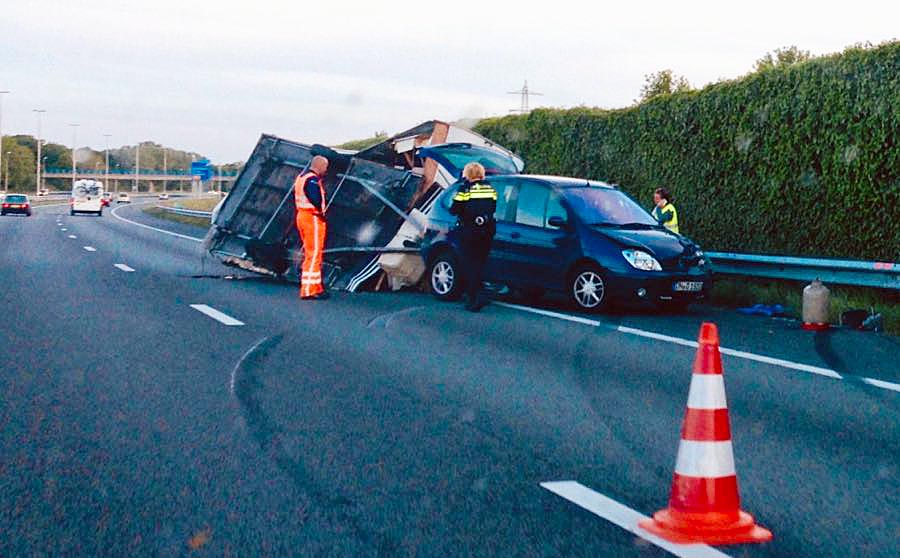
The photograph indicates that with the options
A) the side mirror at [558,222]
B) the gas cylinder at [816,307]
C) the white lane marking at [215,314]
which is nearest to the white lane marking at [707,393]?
the white lane marking at [215,314]

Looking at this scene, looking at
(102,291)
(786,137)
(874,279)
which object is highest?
(786,137)

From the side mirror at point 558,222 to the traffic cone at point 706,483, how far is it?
9.74 metres

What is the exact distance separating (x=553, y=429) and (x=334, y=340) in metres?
4.38

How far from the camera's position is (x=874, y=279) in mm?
14047

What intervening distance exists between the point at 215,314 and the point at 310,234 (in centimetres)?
311

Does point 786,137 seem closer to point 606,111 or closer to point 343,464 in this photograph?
point 606,111

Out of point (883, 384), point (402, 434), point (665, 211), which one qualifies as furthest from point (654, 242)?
point (402, 434)

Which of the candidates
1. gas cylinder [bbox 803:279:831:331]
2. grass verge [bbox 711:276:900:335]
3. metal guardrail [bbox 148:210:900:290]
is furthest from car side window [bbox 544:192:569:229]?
gas cylinder [bbox 803:279:831:331]

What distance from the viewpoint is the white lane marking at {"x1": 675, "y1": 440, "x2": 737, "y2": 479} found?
193 inches

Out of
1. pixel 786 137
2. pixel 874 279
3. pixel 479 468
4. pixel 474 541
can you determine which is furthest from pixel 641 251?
pixel 474 541

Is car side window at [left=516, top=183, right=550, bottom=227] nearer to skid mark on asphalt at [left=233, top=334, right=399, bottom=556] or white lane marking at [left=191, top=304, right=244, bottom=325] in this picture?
white lane marking at [left=191, top=304, right=244, bottom=325]

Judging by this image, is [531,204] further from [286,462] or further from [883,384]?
[286,462]

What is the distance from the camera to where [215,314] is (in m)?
13.2

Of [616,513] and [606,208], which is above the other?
[606,208]
